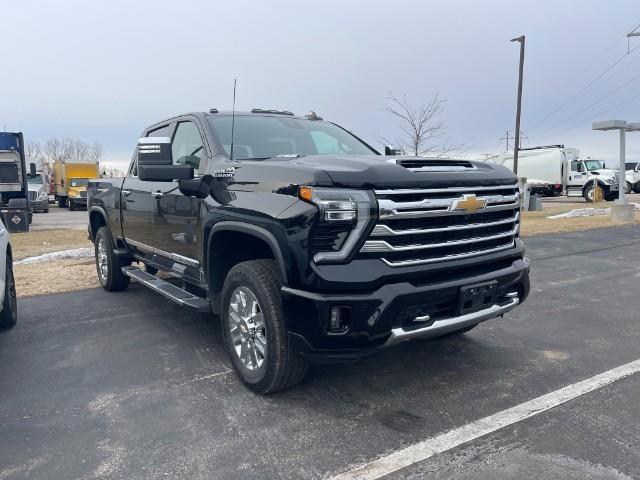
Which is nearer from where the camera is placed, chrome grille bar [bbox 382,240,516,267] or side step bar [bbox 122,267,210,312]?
chrome grille bar [bbox 382,240,516,267]

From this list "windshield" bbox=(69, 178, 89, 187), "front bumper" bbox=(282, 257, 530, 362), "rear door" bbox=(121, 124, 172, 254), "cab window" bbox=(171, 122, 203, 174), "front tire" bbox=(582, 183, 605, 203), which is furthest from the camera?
"windshield" bbox=(69, 178, 89, 187)

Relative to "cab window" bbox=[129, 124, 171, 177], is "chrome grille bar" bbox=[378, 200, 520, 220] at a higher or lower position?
lower

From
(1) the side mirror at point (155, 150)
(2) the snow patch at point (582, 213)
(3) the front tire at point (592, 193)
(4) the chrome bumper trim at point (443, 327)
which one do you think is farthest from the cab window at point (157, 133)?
(3) the front tire at point (592, 193)

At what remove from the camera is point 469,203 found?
3.33m

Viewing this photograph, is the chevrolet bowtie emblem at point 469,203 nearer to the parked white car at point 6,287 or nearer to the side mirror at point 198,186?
the side mirror at point 198,186

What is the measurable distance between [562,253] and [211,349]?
7.29 metres

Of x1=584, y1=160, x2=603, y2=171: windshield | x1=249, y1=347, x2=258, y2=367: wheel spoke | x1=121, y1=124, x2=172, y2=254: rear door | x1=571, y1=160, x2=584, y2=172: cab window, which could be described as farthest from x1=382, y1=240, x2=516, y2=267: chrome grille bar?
x1=571, y1=160, x2=584, y2=172: cab window

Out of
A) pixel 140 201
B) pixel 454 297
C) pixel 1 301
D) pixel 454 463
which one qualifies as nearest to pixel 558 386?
pixel 454 297

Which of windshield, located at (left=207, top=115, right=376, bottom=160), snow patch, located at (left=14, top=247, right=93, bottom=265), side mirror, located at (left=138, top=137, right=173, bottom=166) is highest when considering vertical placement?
windshield, located at (left=207, top=115, right=376, bottom=160)

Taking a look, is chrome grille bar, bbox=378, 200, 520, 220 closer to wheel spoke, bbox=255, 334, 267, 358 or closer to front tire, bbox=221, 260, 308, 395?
front tire, bbox=221, 260, 308, 395

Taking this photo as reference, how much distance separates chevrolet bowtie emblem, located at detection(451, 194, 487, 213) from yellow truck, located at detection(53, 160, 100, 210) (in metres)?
27.6

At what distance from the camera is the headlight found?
2934 millimetres

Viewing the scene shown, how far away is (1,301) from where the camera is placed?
4504mm

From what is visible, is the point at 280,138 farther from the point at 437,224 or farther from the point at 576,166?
the point at 576,166
